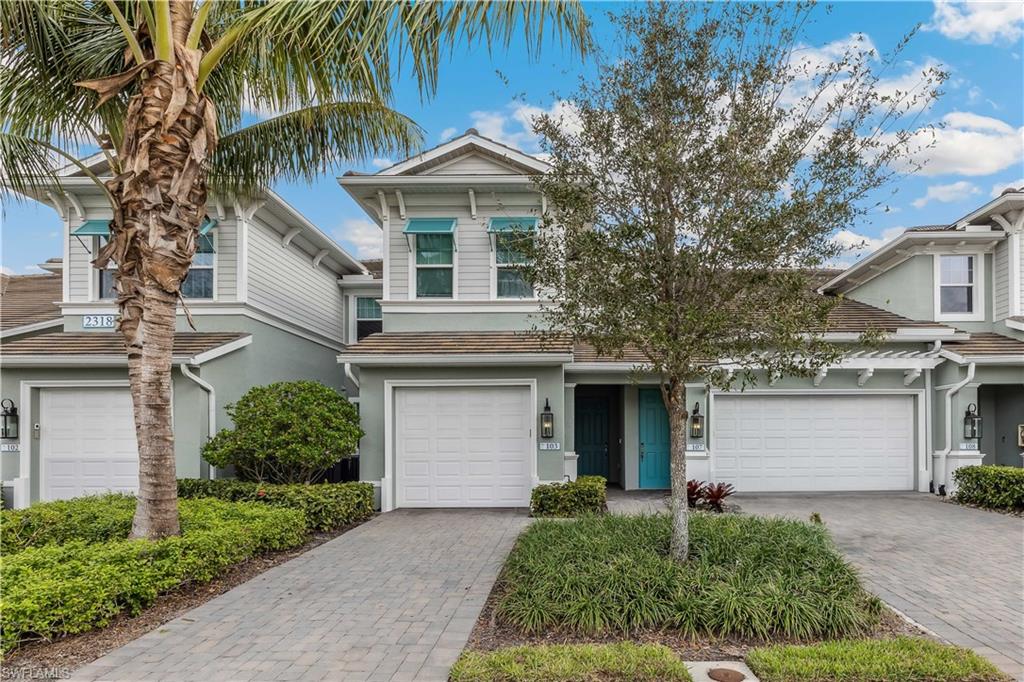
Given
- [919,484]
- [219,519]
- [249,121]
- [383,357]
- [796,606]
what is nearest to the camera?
[796,606]

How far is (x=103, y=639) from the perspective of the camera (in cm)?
491

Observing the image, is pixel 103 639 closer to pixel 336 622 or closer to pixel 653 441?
pixel 336 622

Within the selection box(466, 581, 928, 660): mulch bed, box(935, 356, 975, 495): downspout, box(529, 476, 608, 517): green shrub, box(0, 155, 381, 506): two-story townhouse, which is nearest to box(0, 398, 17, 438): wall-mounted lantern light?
box(0, 155, 381, 506): two-story townhouse

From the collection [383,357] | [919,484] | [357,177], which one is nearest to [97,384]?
[383,357]

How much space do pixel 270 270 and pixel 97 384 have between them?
388 centimetres

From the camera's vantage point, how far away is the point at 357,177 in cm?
1091

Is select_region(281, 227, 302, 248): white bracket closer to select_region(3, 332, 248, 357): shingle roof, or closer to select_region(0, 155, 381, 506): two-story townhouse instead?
select_region(0, 155, 381, 506): two-story townhouse

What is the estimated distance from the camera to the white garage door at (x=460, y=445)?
35.4ft

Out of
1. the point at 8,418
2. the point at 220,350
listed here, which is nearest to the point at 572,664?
the point at 220,350

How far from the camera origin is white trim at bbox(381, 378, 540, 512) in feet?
34.8

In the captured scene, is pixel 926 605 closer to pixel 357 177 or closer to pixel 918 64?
pixel 918 64
